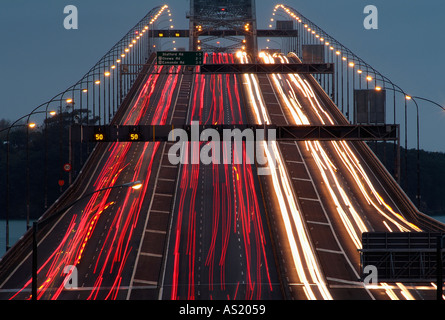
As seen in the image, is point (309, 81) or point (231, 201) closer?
point (231, 201)

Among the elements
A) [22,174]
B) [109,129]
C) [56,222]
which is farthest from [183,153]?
[22,174]

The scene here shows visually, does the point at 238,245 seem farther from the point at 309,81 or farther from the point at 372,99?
the point at 309,81

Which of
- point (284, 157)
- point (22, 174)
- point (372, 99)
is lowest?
point (22, 174)

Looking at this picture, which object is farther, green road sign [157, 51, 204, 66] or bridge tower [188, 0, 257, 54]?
bridge tower [188, 0, 257, 54]

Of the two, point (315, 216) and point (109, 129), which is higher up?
point (109, 129)

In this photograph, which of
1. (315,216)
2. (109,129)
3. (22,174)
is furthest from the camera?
(22,174)

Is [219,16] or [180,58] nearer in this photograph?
[180,58]

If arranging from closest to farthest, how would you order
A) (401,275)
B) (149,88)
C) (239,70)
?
(401,275), (239,70), (149,88)

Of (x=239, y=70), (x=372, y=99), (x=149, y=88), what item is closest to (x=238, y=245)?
(x=372, y=99)

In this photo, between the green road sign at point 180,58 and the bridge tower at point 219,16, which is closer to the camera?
the green road sign at point 180,58
